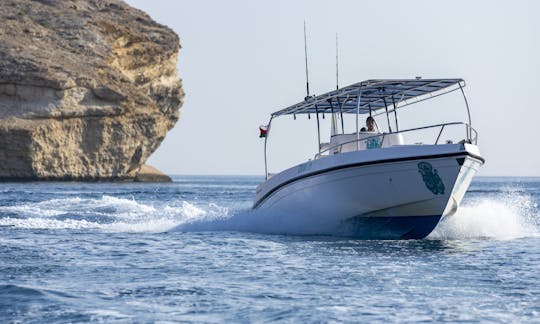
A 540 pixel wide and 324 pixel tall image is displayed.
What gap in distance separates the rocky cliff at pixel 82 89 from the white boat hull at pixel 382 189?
5996 centimetres

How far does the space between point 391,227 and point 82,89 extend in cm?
6390

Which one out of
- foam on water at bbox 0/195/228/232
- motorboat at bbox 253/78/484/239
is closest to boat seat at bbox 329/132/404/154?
motorboat at bbox 253/78/484/239

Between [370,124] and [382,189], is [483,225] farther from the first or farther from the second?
[382,189]

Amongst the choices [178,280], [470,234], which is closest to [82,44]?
[470,234]

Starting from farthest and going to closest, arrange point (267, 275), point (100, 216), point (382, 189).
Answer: point (100, 216)
point (382, 189)
point (267, 275)

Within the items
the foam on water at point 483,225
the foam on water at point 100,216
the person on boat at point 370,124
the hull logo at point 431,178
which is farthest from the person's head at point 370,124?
the foam on water at point 100,216

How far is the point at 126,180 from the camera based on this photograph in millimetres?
90500

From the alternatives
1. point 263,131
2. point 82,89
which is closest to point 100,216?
point 263,131

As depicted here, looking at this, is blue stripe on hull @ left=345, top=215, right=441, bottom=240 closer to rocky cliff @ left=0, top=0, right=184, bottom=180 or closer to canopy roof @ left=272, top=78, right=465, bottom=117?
canopy roof @ left=272, top=78, right=465, bottom=117

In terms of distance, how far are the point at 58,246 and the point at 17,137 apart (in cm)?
6092

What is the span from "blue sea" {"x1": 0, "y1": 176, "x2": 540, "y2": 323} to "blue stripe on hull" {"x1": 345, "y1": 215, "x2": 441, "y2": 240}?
1.10 ft

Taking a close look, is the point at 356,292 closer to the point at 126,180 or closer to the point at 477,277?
the point at 477,277

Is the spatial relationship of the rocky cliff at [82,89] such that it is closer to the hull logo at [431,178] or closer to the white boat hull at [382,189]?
the white boat hull at [382,189]

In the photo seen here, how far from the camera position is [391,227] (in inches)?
693
